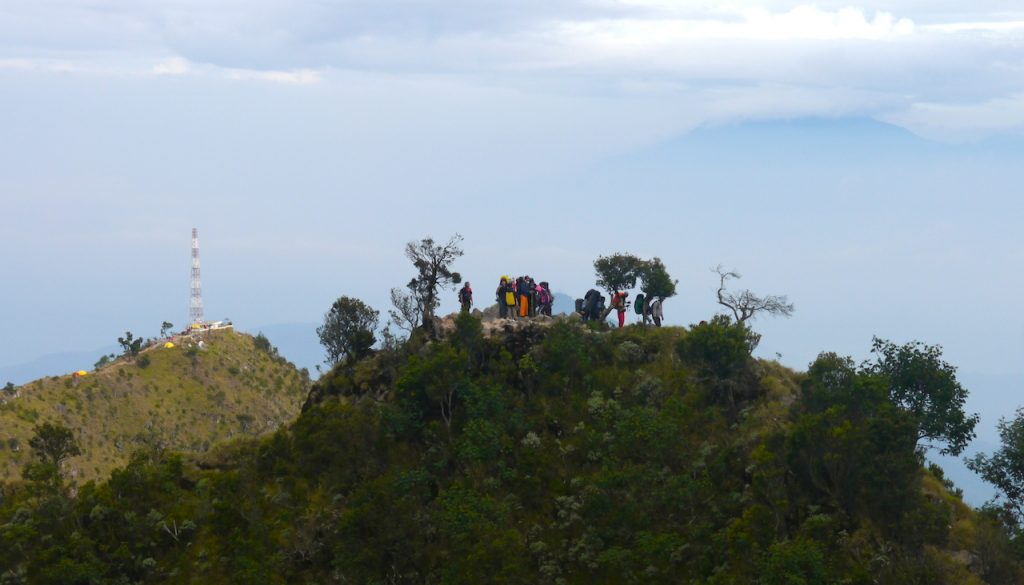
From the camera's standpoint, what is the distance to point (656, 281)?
7225 centimetres

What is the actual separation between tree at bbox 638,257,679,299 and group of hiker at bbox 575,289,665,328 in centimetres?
52

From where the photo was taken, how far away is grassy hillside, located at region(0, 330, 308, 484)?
111625mm

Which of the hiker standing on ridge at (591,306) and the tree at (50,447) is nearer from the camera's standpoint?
the tree at (50,447)

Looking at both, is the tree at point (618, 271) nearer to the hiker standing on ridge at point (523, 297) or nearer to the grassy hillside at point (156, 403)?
the hiker standing on ridge at point (523, 297)

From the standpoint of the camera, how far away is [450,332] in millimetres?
68000

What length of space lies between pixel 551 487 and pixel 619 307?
15.8 meters

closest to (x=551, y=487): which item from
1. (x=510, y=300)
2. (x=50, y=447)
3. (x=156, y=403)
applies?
(x=510, y=300)

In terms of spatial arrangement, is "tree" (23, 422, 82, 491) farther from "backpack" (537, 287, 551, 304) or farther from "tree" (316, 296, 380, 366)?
"backpack" (537, 287, 551, 304)

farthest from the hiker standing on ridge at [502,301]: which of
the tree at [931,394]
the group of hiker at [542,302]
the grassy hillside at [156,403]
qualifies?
the grassy hillside at [156,403]

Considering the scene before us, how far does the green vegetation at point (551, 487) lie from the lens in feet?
170

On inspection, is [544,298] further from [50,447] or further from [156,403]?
[156,403]

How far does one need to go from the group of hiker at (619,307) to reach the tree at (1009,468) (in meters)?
21.5

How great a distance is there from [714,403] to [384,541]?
18406 millimetres

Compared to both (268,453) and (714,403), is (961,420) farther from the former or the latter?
(268,453)
